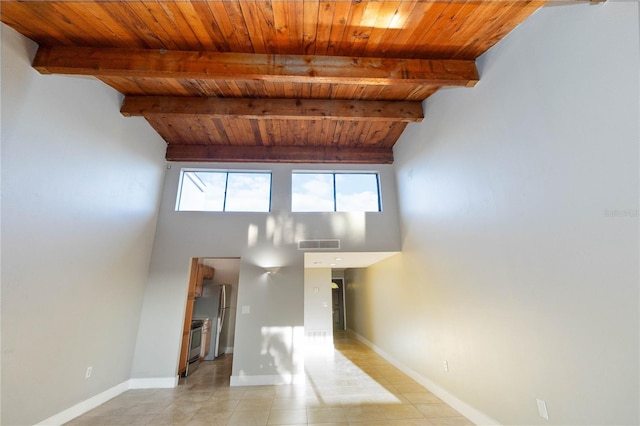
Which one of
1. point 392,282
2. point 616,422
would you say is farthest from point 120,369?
point 616,422

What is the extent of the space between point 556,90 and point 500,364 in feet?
8.04

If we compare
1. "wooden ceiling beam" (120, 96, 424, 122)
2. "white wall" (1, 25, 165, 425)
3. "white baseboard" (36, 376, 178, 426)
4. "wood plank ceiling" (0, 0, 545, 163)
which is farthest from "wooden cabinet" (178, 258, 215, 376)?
"wood plank ceiling" (0, 0, 545, 163)

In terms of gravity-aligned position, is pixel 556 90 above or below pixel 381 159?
below

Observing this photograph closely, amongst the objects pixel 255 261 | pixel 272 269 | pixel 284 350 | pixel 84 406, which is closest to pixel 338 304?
pixel 284 350

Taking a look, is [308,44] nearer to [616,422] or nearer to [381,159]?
[381,159]

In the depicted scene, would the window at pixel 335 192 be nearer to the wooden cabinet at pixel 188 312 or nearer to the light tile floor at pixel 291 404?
the wooden cabinet at pixel 188 312

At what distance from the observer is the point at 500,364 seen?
258 cm

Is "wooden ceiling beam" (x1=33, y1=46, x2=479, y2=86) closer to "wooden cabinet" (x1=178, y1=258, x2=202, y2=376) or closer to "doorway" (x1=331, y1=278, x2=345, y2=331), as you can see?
"wooden cabinet" (x1=178, y1=258, x2=202, y2=376)

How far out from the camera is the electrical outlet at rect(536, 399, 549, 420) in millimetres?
2145

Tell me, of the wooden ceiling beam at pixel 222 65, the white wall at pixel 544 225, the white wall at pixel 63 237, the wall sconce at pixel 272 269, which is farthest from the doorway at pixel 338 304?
the wooden ceiling beam at pixel 222 65

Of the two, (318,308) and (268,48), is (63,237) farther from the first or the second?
(318,308)

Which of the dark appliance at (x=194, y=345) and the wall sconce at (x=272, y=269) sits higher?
the wall sconce at (x=272, y=269)

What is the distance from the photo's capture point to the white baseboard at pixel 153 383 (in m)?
4.15

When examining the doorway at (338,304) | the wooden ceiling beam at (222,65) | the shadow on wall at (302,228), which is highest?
the wooden ceiling beam at (222,65)
